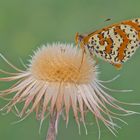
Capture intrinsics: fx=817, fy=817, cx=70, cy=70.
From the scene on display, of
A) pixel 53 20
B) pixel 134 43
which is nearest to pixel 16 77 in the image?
pixel 134 43

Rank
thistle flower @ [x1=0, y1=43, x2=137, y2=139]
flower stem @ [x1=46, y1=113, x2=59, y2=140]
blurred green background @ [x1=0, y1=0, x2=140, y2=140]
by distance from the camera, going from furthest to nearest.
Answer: blurred green background @ [x1=0, y1=0, x2=140, y2=140] → thistle flower @ [x1=0, y1=43, x2=137, y2=139] → flower stem @ [x1=46, y1=113, x2=59, y2=140]

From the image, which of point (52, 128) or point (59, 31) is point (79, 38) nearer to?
point (52, 128)

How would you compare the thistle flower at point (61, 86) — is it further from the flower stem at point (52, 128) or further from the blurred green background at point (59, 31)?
the blurred green background at point (59, 31)

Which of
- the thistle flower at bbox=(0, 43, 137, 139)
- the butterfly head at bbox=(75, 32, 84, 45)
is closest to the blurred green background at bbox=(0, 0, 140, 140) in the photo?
the thistle flower at bbox=(0, 43, 137, 139)

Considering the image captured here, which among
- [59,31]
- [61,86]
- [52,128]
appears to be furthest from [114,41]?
[59,31]

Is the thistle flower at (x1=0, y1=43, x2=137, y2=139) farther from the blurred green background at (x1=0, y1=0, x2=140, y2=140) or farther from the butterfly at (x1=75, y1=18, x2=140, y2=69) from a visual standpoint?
the blurred green background at (x1=0, y1=0, x2=140, y2=140)

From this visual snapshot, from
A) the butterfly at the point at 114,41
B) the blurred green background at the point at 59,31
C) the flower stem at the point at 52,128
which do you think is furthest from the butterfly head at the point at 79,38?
the blurred green background at the point at 59,31

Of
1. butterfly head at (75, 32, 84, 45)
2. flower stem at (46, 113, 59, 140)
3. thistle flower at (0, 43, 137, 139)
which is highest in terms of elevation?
butterfly head at (75, 32, 84, 45)
